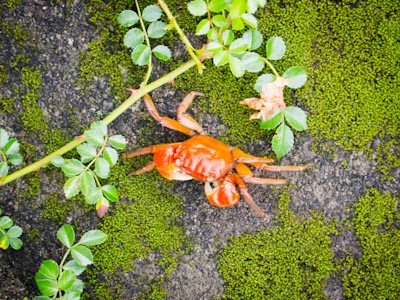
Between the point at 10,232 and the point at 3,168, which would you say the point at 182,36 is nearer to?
the point at 3,168

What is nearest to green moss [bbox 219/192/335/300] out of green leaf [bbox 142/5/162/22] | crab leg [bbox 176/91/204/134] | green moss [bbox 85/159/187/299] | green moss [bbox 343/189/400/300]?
green moss [bbox 343/189/400/300]

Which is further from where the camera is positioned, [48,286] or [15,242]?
[15,242]

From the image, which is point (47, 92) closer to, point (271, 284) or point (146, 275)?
point (146, 275)

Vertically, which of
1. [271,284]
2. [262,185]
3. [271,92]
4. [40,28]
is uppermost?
[40,28]

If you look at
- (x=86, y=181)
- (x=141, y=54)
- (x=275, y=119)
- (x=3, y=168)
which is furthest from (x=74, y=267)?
(x=275, y=119)

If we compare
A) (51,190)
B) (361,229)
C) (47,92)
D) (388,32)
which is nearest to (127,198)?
(51,190)

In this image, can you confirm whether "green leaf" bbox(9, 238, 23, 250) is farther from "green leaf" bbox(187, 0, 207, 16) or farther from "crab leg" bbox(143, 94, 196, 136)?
"green leaf" bbox(187, 0, 207, 16)
